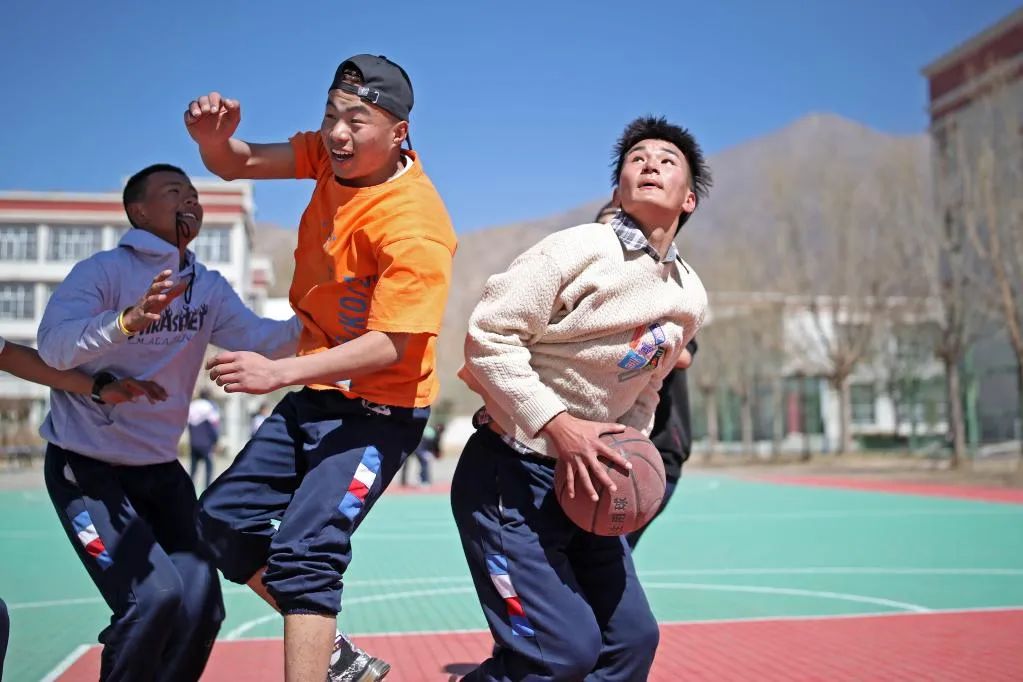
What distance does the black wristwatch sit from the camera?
3609 mm

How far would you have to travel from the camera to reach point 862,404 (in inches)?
2148

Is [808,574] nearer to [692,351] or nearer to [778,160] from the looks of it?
[692,351]

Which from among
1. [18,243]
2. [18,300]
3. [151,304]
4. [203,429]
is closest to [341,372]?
[151,304]

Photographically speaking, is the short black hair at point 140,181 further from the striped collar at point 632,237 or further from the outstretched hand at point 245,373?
the striped collar at point 632,237

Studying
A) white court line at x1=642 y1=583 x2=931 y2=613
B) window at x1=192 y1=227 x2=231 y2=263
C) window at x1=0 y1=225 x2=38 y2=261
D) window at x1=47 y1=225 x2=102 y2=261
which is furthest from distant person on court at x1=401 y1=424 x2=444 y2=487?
window at x1=0 y1=225 x2=38 y2=261

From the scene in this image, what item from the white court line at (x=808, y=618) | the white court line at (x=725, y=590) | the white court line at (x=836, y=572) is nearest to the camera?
the white court line at (x=808, y=618)

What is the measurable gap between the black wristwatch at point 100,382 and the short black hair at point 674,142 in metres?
1.91

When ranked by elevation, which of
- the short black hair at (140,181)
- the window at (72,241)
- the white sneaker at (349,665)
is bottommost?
the white sneaker at (349,665)

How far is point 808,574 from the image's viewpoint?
872cm

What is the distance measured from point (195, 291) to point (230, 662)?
2232 millimetres

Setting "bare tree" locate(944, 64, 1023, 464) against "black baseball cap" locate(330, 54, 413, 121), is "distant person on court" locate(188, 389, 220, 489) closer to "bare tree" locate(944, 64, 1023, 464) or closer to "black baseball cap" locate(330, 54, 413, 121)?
"black baseball cap" locate(330, 54, 413, 121)

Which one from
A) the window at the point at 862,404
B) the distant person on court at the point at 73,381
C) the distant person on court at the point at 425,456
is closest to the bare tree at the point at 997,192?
the distant person on court at the point at 425,456

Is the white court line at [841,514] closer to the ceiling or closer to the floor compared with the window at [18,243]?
closer to the floor

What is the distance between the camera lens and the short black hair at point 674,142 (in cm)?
358
